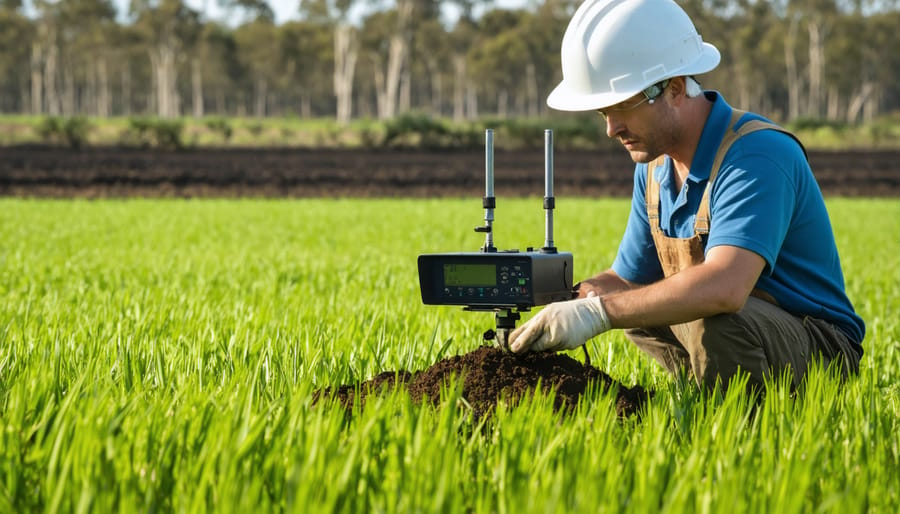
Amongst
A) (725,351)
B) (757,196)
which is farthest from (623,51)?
(725,351)

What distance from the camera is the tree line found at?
60281 millimetres

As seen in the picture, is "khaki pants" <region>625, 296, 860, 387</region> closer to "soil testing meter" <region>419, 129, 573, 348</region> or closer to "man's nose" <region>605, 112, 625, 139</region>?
"soil testing meter" <region>419, 129, 573, 348</region>

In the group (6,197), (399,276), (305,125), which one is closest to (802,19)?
(305,125)

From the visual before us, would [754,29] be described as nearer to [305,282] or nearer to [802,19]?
[802,19]

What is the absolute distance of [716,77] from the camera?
69500mm

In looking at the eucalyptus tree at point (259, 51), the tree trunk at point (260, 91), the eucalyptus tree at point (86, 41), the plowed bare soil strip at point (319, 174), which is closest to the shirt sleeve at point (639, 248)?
the plowed bare soil strip at point (319, 174)

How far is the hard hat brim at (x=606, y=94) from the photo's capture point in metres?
3.12

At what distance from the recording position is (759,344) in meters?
3.25

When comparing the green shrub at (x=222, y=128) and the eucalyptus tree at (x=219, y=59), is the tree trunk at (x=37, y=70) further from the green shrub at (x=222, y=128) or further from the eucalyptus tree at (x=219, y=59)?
the green shrub at (x=222, y=128)

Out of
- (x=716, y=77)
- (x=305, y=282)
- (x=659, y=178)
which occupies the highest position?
(x=716, y=77)

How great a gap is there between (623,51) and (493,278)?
83 cm

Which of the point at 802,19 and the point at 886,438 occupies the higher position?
the point at 802,19

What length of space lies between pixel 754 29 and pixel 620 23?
63415 millimetres

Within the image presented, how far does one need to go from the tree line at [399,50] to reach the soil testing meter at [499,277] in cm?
4946
